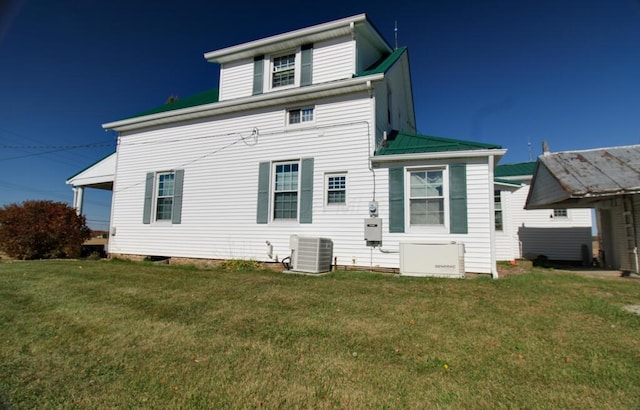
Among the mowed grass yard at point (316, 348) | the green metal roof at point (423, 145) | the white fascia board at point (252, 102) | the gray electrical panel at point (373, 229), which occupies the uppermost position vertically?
the white fascia board at point (252, 102)

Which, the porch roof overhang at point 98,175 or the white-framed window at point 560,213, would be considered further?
the porch roof overhang at point 98,175

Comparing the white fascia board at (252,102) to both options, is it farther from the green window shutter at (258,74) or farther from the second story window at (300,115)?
the green window shutter at (258,74)

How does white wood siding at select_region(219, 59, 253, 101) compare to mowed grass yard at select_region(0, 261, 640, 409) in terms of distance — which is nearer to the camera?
mowed grass yard at select_region(0, 261, 640, 409)

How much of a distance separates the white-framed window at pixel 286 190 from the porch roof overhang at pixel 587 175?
7231mm

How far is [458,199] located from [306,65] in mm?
6380

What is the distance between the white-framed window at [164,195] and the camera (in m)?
11.1

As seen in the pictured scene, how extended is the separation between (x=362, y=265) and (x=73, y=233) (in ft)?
37.9

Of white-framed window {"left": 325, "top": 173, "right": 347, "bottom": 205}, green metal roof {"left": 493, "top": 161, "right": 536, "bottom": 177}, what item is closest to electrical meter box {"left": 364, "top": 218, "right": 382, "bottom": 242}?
white-framed window {"left": 325, "top": 173, "right": 347, "bottom": 205}

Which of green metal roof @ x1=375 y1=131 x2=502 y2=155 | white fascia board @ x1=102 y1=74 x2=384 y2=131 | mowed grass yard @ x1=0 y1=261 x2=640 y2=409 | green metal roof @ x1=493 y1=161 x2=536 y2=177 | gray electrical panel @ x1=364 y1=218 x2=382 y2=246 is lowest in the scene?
mowed grass yard @ x1=0 y1=261 x2=640 y2=409

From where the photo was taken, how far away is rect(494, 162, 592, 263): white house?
11.7 meters

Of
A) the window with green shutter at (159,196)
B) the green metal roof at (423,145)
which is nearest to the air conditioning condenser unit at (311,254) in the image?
the green metal roof at (423,145)

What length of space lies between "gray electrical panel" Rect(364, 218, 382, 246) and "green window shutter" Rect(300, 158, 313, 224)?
1.67m

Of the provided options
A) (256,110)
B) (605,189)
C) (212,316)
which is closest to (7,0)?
(212,316)

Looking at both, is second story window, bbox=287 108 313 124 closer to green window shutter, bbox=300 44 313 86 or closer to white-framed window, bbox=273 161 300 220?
green window shutter, bbox=300 44 313 86
